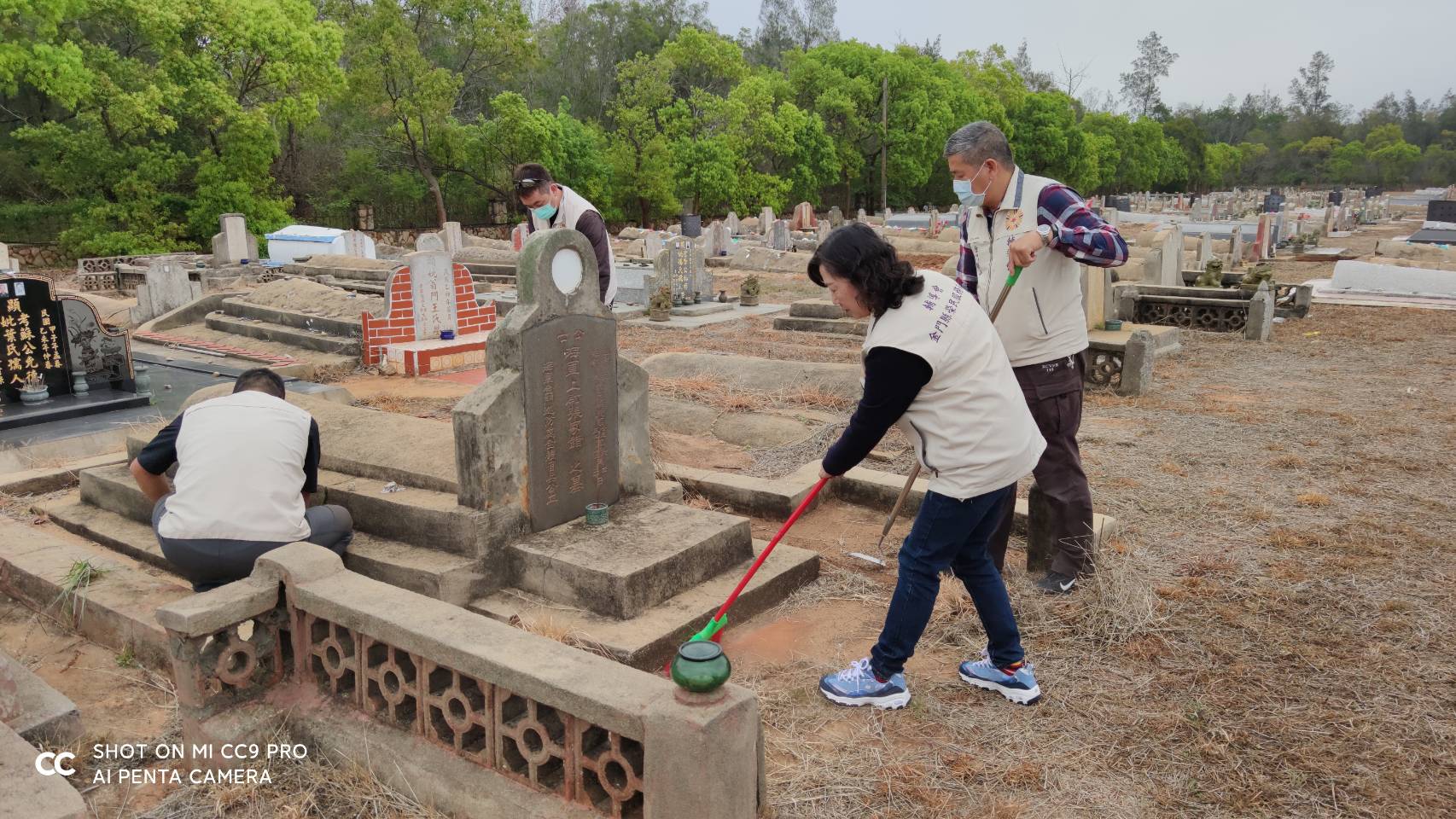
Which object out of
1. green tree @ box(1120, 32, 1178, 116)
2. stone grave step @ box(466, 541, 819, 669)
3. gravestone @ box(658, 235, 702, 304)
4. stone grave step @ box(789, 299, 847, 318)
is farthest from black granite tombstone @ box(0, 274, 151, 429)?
green tree @ box(1120, 32, 1178, 116)

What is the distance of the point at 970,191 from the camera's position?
155 inches

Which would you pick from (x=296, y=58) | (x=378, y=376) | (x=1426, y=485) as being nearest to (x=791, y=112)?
(x=296, y=58)

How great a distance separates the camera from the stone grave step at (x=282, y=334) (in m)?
11.4

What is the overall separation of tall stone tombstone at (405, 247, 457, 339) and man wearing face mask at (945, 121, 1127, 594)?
8430mm

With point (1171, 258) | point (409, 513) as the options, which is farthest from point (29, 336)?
point (1171, 258)

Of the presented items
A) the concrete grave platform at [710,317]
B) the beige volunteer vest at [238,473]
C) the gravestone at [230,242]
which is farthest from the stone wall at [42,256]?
the beige volunteer vest at [238,473]

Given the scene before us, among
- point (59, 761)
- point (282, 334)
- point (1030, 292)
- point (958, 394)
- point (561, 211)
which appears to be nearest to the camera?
point (958, 394)

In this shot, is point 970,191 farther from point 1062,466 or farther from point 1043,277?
point 1062,466

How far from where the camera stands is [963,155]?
3.84 meters

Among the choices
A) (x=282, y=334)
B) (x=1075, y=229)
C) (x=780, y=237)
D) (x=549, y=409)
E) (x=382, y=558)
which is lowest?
(x=382, y=558)

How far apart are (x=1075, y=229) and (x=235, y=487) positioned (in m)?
3.44

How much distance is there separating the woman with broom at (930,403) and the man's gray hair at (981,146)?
1.05 metres

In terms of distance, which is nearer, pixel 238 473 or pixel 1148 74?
pixel 238 473

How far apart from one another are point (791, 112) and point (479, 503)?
117 feet
